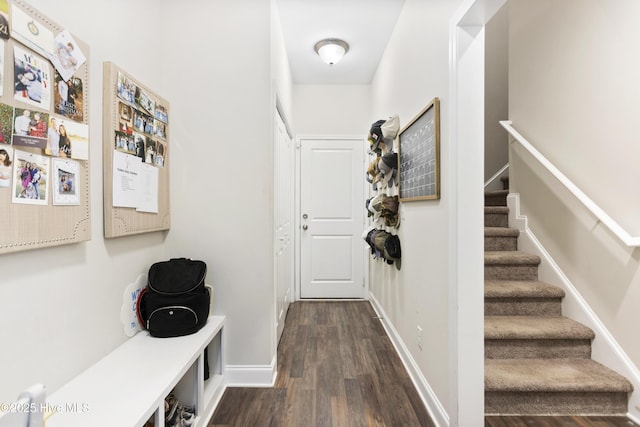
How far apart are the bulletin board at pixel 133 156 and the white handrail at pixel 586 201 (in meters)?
2.55

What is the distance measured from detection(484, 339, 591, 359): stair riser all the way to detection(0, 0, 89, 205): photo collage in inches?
92.8

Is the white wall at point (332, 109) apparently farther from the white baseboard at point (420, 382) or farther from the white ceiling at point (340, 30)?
the white baseboard at point (420, 382)

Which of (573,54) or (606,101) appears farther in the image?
(573,54)

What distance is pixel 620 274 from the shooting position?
1.73 metres

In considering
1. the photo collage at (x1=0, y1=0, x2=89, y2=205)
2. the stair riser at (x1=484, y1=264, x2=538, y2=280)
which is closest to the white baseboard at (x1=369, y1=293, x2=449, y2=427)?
the stair riser at (x1=484, y1=264, x2=538, y2=280)

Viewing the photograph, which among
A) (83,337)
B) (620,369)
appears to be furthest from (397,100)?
(83,337)

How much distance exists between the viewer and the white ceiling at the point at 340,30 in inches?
93.7

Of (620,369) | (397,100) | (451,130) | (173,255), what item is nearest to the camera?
(451,130)

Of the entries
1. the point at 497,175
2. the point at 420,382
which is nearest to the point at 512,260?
the point at 420,382

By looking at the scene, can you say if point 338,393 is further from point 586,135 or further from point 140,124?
point 586,135

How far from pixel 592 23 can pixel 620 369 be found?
2.07 meters

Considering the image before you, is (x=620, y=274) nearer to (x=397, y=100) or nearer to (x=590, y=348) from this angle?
(x=590, y=348)

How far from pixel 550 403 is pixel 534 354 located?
297 millimetres

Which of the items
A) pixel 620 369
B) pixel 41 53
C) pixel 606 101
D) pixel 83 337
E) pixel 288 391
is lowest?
pixel 288 391
